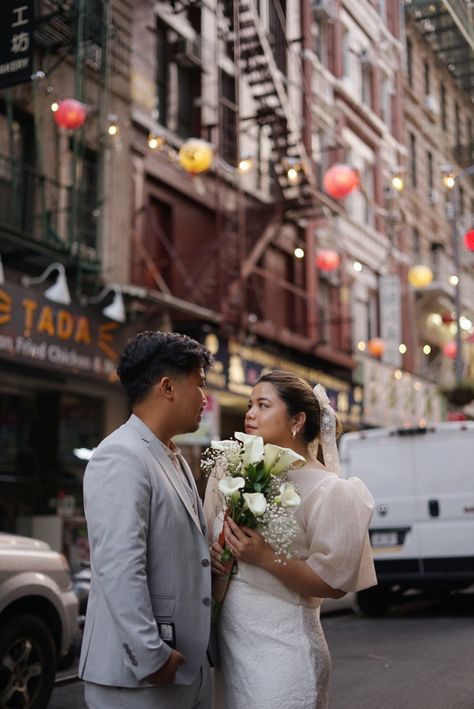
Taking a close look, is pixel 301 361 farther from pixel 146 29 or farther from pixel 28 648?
pixel 28 648

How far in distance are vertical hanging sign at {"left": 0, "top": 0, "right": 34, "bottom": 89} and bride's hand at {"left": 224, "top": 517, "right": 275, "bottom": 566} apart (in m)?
6.28

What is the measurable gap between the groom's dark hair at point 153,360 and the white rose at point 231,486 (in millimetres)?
411

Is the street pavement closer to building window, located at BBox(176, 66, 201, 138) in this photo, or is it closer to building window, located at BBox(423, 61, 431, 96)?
building window, located at BBox(176, 66, 201, 138)

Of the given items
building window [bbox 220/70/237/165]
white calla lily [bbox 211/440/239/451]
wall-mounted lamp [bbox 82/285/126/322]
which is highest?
building window [bbox 220/70/237/165]

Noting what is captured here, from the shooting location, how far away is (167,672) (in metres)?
2.87

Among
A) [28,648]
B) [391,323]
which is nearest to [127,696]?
[28,648]

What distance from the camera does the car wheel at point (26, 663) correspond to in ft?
18.2

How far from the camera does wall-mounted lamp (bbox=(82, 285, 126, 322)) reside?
14.7 meters

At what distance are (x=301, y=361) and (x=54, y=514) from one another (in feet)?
30.6

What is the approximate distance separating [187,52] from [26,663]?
51.0ft

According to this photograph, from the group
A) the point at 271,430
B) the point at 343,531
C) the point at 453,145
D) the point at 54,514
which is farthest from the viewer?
the point at 453,145

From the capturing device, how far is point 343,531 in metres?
3.25

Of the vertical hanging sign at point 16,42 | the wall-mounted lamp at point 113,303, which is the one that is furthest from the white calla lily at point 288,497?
the wall-mounted lamp at point 113,303

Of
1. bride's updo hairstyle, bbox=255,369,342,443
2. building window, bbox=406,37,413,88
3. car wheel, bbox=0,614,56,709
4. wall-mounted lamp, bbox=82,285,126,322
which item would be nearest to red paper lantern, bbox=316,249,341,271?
wall-mounted lamp, bbox=82,285,126,322
